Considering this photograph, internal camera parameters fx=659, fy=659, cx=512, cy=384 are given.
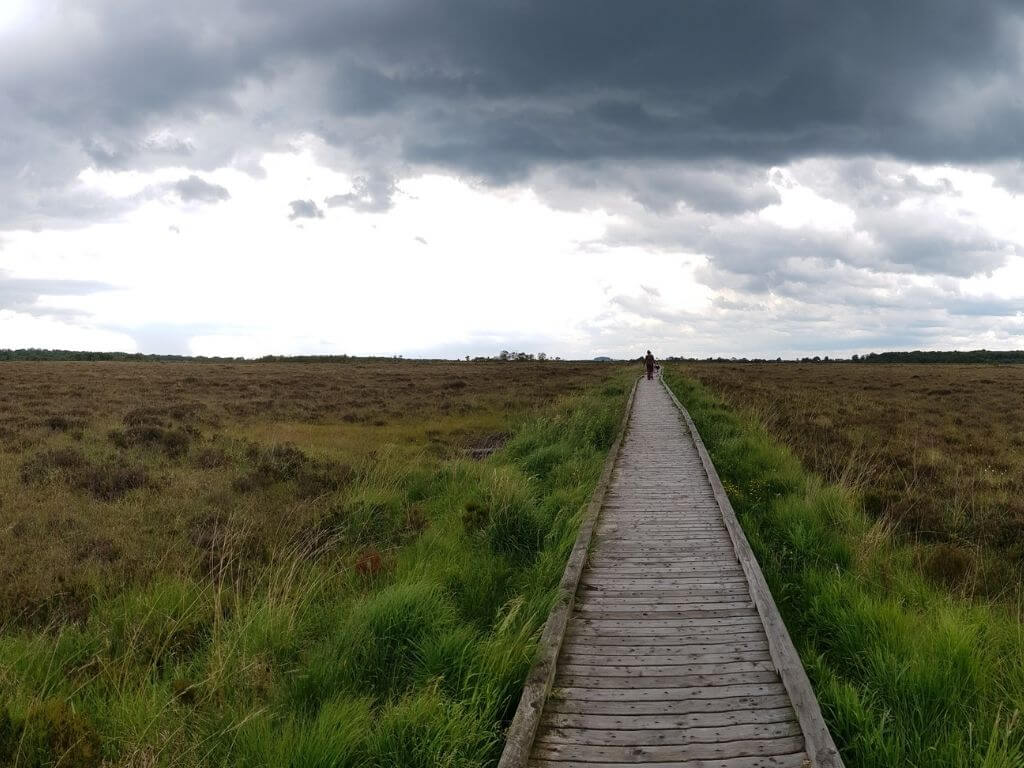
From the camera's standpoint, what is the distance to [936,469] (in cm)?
1341

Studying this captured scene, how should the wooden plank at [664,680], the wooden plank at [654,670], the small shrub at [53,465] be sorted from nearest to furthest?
the wooden plank at [664,680], the wooden plank at [654,670], the small shrub at [53,465]

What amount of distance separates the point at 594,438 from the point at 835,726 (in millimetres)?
10834

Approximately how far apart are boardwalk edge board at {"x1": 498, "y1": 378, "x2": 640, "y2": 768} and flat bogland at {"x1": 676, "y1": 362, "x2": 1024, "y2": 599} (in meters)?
3.93

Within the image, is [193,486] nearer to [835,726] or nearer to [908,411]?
[835,726]

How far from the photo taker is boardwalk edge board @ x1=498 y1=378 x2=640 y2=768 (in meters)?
3.72

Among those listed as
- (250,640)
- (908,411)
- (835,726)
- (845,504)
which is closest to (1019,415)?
(908,411)

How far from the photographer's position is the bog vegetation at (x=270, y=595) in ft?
13.0

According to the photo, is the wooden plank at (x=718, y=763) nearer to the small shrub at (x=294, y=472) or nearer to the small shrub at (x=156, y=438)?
the small shrub at (x=294, y=472)

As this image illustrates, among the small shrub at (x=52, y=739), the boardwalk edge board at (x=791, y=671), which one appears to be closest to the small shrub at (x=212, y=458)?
the small shrub at (x=52, y=739)

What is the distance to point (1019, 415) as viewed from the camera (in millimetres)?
24141

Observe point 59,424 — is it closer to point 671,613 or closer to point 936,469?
point 671,613

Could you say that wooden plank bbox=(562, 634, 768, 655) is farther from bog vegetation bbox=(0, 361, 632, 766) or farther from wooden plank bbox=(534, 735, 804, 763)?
wooden plank bbox=(534, 735, 804, 763)

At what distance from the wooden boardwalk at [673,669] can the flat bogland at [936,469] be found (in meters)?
2.71

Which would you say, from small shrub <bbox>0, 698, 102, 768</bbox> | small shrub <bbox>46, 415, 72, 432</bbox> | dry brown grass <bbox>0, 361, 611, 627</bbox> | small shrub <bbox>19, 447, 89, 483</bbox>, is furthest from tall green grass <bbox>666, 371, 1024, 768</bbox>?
small shrub <bbox>46, 415, 72, 432</bbox>
